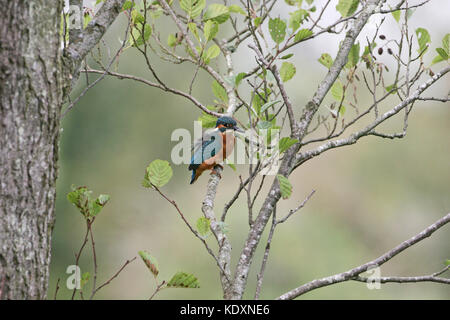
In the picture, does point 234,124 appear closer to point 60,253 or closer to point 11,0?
point 11,0

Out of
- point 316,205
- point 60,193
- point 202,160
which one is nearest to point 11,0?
point 202,160

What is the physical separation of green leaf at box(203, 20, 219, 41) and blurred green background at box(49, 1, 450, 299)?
9.64ft

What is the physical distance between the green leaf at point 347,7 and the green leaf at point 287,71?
270mm

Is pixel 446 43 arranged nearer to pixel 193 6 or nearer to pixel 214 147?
pixel 193 6

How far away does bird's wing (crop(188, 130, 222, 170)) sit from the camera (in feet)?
7.45

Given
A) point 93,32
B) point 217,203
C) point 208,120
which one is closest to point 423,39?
point 208,120

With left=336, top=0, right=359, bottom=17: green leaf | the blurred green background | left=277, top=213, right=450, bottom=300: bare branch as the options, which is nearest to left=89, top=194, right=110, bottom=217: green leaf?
left=277, top=213, right=450, bottom=300: bare branch

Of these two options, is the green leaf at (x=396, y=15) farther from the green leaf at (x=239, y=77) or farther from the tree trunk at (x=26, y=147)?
the tree trunk at (x=26, y=147)

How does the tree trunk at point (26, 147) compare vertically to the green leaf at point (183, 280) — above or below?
above

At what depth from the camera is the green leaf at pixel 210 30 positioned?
156 cm

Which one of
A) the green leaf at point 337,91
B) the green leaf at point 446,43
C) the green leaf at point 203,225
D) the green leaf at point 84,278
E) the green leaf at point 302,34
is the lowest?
the green leaf at point 84,278

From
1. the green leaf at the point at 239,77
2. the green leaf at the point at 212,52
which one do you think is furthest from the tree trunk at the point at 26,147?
the green leaf at the point at 212,52

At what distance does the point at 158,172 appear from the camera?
118 cm

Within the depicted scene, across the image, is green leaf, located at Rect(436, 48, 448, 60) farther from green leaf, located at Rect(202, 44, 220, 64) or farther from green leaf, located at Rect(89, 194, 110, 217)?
green leaf, located at Rect(89, 194, 110, 217)
